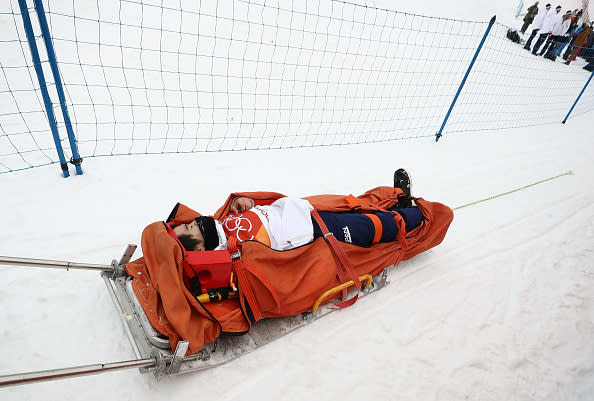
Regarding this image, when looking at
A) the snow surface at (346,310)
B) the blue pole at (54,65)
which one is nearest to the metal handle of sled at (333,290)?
the snow surface at (346,310)

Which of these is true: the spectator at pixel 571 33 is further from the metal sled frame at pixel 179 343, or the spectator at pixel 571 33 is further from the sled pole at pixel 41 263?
the sled pole at pixel 41 263

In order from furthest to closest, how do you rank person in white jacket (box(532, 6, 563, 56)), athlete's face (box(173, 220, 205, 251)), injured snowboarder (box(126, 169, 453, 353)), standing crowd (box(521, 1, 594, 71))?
standing crowd (box(521, 1, 594, 71)) < person in white jacket (box(532, 6, 563, 56)) < athlete's face (box(173, 220, 205, 251)) < injured snowboarder (box(126, 169, 453, 353))

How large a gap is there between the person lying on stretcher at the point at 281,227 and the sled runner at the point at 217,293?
0.22 feet

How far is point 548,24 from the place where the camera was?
1188 cm

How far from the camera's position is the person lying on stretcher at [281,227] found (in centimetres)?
184

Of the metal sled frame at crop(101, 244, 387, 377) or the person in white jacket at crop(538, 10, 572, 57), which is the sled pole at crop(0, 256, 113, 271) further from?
the person in white jacket at crop(538, 10, 572, 57)

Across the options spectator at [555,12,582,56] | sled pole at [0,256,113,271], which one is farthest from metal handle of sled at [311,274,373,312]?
spectator at [555,12,582,56]

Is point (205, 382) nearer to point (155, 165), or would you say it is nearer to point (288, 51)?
point (155, 165)

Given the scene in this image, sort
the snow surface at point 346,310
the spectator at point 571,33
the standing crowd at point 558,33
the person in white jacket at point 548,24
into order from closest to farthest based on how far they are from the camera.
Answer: the snow surface at point 346,310 < the person in white jacket at point 548,24 < the standing crowd at point 558,33 < the spectator at point 571,33

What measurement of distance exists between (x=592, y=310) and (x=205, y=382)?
2.83 meters

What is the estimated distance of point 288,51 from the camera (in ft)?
20.5

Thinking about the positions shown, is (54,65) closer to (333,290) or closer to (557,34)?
(333,290)

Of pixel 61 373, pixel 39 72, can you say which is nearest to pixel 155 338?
pixel 61 373

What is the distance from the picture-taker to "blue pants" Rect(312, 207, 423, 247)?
2115mm
